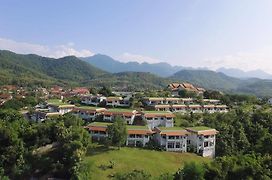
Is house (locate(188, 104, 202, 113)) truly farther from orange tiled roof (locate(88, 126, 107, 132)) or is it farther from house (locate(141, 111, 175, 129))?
orange tiled roof (locate(88, 126, 107, 132))

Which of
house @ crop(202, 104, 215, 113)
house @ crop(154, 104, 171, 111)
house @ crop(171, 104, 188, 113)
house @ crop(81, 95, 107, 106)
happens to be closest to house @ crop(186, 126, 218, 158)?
house @ crop(154, 104, 171, 111)

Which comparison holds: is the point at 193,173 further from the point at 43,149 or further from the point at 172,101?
the point at 172,101

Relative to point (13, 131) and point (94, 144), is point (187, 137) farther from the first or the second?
point (13, 131)

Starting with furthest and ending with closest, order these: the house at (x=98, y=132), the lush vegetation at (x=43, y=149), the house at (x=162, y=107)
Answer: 1. the house at (x=162, y=107)
2. the house at (x=98, y=132)
3. the lush vegetation at (x=43, y=149)

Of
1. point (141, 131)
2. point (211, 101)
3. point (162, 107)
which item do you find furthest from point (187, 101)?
point (141, 131)

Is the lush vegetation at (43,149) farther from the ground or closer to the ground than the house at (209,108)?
closer to the ground

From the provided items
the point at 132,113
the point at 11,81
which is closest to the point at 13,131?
the point at 132,113

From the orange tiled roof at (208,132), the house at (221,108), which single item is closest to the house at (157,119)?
the orange tiled roof at (208,132)

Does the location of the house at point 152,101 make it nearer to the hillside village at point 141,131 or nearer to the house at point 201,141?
the hillside village at point 141,131
